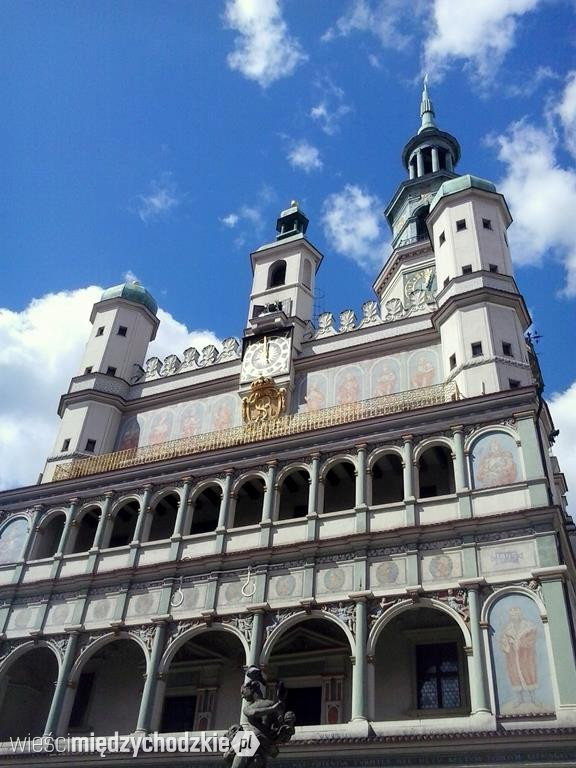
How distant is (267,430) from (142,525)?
5.66 meters

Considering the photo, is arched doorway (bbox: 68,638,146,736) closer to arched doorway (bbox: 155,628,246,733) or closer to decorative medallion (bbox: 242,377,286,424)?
arched doorway (bbox: 155,628,246,733)

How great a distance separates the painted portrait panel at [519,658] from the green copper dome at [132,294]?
2521cm

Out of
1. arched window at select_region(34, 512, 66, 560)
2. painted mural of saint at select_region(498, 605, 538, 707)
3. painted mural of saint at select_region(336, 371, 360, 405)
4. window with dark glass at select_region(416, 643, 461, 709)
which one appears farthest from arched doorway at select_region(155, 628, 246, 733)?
painted mural of saint at select_region(336, 371, 360, 405)

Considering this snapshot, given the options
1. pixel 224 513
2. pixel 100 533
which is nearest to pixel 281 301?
pixel 224 513

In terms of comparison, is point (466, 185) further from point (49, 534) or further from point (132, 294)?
point (49, 534)

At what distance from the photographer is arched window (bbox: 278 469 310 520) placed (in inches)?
1009

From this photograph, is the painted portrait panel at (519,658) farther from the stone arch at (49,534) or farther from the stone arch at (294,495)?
the stone arch at (49,534)

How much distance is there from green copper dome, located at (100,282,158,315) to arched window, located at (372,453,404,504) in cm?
1826

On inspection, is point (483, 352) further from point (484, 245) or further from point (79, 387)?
point (79, 387)

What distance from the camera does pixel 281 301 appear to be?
35.2m

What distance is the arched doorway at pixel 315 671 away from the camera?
2175 centimetres

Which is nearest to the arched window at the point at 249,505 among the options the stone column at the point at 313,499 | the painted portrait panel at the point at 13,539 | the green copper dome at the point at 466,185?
the stone column at the point at 313,499

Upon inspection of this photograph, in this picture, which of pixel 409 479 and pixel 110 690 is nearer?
pixel 409 479

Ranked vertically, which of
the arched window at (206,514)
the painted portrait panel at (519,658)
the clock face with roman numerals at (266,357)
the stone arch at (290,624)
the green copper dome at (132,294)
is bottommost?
the painted portrait panel at (519,658)
